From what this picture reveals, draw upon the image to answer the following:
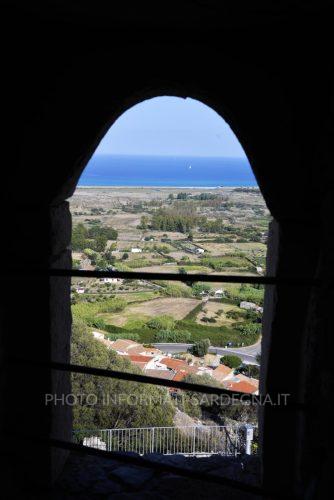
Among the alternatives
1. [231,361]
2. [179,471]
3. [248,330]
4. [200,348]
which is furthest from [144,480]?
[248,330]

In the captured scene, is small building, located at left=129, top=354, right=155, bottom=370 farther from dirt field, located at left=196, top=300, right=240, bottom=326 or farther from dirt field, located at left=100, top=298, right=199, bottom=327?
dirt field, located at left=196, top=300, right=240, bottom=326

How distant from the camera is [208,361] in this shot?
37.4 ft

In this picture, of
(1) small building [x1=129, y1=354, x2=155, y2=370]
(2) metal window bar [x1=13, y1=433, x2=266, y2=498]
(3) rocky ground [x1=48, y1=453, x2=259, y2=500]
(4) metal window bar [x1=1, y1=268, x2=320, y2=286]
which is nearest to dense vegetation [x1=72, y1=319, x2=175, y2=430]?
(1) small building [x1=129, y1=354, x2=155, y2=370]

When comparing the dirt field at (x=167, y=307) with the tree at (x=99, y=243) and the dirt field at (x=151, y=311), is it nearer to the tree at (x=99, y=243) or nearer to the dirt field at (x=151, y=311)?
the dirt field at (x=151, y=311)

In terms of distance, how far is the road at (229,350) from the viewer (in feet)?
38.9

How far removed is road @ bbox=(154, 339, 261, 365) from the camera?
1184 cm

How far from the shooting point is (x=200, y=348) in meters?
12.2

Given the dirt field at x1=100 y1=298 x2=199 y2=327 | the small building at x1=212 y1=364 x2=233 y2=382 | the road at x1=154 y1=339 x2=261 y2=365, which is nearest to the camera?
the small building at x1=212 y1=364 x2=233 y2=382

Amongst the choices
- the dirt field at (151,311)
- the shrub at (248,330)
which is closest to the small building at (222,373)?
the shrub at (248,330)

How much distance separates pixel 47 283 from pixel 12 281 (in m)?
0.13

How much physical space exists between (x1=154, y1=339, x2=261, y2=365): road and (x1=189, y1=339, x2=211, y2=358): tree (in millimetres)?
197

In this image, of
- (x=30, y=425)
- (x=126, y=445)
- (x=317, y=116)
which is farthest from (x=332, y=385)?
(x=126, y=445)

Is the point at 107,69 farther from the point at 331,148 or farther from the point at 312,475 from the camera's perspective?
the point at 312,475

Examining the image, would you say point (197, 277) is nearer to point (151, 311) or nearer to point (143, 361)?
point (143, 361)
